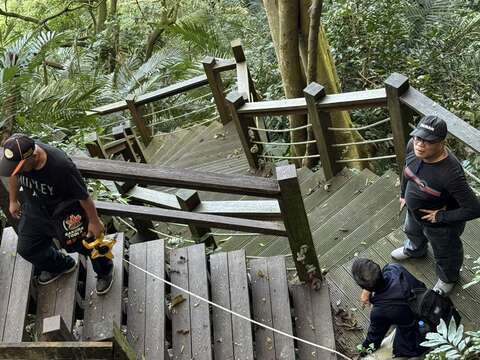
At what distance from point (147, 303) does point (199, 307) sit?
374mm

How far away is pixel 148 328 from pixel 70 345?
1554 millimetres

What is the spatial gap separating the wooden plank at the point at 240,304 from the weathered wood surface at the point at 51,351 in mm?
1556

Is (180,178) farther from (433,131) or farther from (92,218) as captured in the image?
(433,131)

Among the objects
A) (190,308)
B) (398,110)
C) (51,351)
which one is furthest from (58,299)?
(398,110)

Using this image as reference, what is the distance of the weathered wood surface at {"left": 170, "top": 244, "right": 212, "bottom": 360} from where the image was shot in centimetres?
387

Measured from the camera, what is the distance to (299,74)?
24.1 ft

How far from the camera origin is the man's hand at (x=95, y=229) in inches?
151

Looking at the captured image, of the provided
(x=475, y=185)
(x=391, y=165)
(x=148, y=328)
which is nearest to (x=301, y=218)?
(x=148, y=328)

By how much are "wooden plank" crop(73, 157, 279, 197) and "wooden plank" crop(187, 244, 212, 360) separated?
879 mm

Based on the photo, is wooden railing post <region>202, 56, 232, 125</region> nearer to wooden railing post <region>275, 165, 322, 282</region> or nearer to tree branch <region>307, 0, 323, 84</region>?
tree branch <region>307, 0, 323, 84</region>

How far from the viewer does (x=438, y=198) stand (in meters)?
3.75

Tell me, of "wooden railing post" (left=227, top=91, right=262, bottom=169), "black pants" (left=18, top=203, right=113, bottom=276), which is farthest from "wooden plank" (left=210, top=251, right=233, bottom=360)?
"wooden railing post" (left=227, top=91, right=262, bottom=169)

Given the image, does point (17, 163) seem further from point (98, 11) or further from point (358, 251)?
point (98, 11)

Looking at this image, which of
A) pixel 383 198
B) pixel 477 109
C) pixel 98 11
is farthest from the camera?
pixel 98 11
